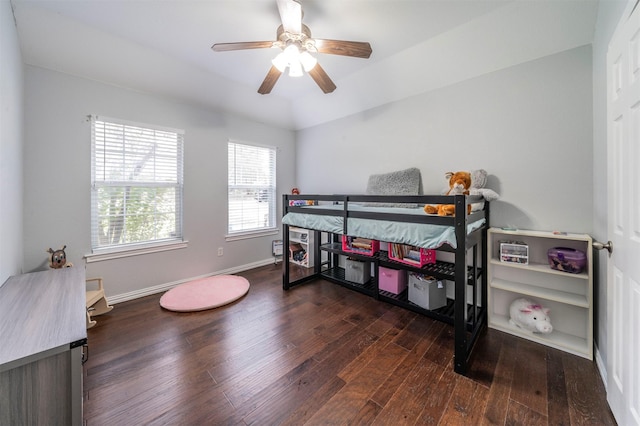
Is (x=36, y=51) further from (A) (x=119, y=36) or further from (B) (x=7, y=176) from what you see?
(B) (x=7, y=176)

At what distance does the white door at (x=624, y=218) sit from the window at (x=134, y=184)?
11.7ft

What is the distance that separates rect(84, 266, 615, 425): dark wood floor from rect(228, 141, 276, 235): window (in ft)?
5.25

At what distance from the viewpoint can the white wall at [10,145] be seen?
1.42 meters

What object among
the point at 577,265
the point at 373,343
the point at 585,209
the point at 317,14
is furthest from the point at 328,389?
the point at 317,14

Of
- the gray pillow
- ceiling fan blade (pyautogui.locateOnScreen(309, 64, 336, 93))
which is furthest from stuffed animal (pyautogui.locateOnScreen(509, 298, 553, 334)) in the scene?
ceiling fan blade (pyautogui.locateOnScreen(309, 64, 336, 93))

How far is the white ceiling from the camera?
5.65 ft

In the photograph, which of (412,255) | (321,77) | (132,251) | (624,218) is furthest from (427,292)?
(132,251)

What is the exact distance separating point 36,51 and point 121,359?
2565 millimetres

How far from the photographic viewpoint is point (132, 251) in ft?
8.47

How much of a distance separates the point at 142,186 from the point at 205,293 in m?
1.40

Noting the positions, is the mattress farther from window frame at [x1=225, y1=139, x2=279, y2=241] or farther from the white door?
window frame at [x1=225, y1=139, x2=279, y2=241]

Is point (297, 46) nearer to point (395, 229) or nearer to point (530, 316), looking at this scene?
point (395, 229)

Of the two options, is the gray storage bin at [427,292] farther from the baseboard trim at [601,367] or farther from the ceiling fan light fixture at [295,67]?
the ceiling fan light fixture at [295,67]

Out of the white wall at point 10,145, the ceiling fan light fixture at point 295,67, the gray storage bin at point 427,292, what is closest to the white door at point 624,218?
the gray storage bin at point 427,292
